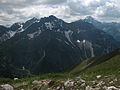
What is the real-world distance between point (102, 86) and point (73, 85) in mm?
2585

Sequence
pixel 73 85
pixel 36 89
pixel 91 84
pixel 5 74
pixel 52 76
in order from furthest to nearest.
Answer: pixel 5 74 → pixel 52 76 → pixel 36 89 → pixel 73 85 → pixel 91 84

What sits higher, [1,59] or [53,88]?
[53,88]

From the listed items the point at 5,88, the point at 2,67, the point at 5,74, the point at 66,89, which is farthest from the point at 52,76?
the point at 2,67

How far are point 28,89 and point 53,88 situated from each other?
10.2ft

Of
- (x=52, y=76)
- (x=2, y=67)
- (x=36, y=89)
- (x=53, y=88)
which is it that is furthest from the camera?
(x=2, y=67)

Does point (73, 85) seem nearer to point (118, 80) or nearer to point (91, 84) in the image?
point (91, 84)

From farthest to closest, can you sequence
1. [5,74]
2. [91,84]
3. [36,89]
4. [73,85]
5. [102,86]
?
[5,74] < [36,89] < [73,85] < [91,84] < [102,86]

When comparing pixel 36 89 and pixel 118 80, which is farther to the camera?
Result: pixel 36 89

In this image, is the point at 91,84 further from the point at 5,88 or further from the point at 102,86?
the point at 5,88

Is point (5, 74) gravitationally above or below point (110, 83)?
below

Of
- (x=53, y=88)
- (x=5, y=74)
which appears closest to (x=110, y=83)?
(x=53, y=88)

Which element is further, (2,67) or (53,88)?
(2,67)

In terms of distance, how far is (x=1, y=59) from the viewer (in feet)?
643

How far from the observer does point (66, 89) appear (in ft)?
53.4
